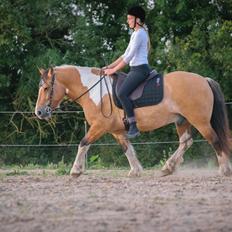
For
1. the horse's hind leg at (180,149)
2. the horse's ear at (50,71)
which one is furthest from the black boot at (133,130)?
the horse's ear at (50,71)

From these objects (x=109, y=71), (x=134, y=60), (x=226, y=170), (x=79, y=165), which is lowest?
(x=226, y=170)

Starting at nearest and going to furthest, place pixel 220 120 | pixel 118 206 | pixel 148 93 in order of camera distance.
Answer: pixel 118 206, pixel 148 93, pixel 220 120

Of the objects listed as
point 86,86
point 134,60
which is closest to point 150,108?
point 134,60

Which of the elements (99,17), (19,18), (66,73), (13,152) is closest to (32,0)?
(19,18)

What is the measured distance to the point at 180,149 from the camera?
36.1 feet

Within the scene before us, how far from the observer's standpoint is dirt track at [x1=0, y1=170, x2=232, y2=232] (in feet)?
18.6

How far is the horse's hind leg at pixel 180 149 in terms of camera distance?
1089 centimetres

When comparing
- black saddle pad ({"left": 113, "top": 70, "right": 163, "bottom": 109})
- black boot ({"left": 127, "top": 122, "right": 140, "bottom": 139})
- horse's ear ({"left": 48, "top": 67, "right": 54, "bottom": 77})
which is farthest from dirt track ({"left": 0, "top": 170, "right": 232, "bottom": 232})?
horse's ear ({"left": 48, "top": 67, "right": 54, "bottom": 77})

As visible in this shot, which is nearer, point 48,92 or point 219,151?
point 219,151

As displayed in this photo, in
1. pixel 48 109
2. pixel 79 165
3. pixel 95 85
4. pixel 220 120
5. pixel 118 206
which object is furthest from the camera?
pixel 48 109

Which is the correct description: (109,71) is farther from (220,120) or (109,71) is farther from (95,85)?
(220,120)

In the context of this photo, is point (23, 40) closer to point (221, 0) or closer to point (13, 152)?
point (13, 152)

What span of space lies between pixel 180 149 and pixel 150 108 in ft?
3.10

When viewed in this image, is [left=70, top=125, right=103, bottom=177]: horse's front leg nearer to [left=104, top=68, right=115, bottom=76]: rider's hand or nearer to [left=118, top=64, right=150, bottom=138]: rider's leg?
[left=118, top=64, right=150, bottom=138]: rider's leg
